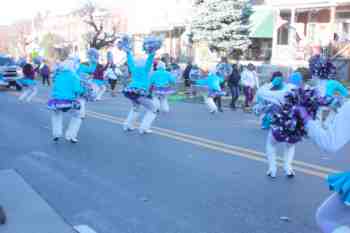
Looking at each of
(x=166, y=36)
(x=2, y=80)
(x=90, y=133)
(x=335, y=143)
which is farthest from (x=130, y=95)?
(x=166, y=36)

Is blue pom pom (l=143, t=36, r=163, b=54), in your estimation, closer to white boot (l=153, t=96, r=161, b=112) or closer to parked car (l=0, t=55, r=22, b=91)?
white boot (l=153, t=96, r=161, b=112)

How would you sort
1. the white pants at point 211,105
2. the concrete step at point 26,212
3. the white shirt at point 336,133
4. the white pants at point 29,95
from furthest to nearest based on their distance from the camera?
the white pants at point 29,95 < the white pants at point 211,105 < the concrete step at point 26,212 < the white shirt at point 336,133

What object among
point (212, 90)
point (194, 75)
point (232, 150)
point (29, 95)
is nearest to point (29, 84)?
point (29, 95)

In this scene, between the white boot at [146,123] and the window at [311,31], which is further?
the window at [311,31]

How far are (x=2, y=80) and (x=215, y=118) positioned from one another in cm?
1653

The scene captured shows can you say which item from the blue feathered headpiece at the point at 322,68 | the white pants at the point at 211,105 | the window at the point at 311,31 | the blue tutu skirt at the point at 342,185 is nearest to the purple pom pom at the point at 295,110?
the blue tutu skirt at the point at 342,185

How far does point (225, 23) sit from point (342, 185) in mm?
27478

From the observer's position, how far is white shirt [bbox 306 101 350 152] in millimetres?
3039

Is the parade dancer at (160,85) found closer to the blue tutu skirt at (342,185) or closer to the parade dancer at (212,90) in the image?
the parade dancer at (212,90)

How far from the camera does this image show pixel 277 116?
4.16 m

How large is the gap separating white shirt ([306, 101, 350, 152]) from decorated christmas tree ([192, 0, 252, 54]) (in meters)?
26.8

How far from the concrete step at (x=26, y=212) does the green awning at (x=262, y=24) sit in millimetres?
25679

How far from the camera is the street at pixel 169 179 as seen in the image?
5.38 metres

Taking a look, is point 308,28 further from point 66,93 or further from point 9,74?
point 66,93
